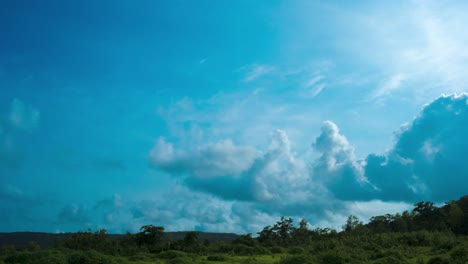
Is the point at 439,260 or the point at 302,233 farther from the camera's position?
the point at 302,233

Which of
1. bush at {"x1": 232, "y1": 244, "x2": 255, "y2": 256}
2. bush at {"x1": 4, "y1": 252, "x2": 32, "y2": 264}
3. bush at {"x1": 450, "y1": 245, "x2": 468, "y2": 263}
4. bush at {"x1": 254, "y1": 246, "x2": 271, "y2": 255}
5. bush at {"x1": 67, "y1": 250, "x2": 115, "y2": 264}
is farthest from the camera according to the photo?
bush at {"x1": 254, "y1": 246, "x2": 271, "y2": 255}

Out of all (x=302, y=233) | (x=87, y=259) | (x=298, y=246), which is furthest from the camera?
(x=302, y=233)

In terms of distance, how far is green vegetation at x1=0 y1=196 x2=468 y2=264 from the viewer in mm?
43062

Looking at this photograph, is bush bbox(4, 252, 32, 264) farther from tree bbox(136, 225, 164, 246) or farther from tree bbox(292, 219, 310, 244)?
tree bbox(292, 219, 310, 244)

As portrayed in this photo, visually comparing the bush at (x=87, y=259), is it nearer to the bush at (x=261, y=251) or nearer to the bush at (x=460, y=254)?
the bush at (x=261, y=251)

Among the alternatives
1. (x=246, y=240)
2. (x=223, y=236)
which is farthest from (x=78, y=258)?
(x=223, y=236)

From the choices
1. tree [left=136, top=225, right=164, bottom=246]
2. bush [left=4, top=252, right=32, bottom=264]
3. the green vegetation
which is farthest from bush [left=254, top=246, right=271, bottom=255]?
bush [left=4, top=252, right=32, bottom=264]

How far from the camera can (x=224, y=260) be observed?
51.8 m

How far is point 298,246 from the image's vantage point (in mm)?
69500

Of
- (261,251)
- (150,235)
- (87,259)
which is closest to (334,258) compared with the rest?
(87,259)

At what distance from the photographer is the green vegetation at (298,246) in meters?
43.1

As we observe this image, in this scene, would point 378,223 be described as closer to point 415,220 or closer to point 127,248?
point 415,220

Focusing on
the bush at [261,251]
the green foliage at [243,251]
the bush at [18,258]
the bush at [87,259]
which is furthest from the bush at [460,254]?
the bush at [18,258]

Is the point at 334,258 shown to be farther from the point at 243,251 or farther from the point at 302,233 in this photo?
the point at 302,233
